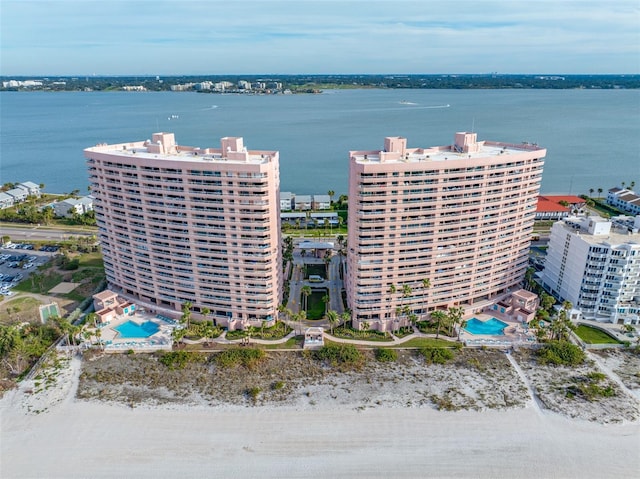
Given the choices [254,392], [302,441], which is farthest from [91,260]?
[302,441]

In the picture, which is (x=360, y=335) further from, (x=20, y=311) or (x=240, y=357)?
(x=20, y=311)

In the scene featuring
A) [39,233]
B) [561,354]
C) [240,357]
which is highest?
[39,233]

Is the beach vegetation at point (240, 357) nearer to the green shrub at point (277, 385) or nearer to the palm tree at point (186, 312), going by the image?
the green shrub at point (277, 385)

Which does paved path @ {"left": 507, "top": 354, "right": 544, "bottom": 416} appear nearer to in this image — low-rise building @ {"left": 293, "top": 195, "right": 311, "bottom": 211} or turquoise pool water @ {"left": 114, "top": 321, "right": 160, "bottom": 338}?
turquoise pool water @ {"left": 114, "top": 321, "right": 160, "bottom": 338}

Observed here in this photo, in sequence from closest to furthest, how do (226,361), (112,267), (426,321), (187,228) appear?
(226,361) < (187,228) < (426,321) < (112,267)

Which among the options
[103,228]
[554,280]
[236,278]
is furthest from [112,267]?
[554,280]

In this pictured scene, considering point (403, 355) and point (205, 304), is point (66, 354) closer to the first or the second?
point (205, 304)
